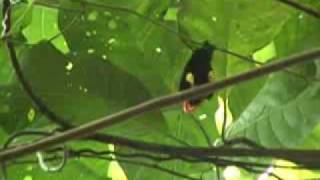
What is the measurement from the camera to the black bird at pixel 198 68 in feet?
2.43

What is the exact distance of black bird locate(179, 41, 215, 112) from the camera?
0.74 metres

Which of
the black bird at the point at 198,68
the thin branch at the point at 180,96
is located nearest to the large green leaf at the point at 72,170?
the black bird at the point at 198,68

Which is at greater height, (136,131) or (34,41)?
(34,41)

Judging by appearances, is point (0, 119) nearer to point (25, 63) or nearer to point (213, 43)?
point (25, 63)

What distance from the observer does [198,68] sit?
29.6 inches

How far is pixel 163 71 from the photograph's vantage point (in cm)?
82

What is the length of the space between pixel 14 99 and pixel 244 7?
26 cm

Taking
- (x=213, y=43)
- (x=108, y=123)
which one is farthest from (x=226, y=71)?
(x=108, y=123)

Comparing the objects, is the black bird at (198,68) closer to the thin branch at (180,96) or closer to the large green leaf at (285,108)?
the large green leaf at (285,108)

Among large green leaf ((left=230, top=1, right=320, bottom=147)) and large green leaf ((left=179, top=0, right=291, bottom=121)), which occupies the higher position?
large green leaf ((left=179, top=0, right=291, bottom=121))

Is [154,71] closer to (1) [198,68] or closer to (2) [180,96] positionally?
(1) [198,68]

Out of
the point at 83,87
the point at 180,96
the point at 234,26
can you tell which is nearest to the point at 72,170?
the point at 83,87

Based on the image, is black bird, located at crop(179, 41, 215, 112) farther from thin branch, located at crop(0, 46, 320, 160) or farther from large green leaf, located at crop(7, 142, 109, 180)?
thin branch, located at crop(0, 46, 320, 160)

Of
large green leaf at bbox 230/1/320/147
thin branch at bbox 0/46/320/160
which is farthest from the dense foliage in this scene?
thin branch at bbox 0/46/320/160
